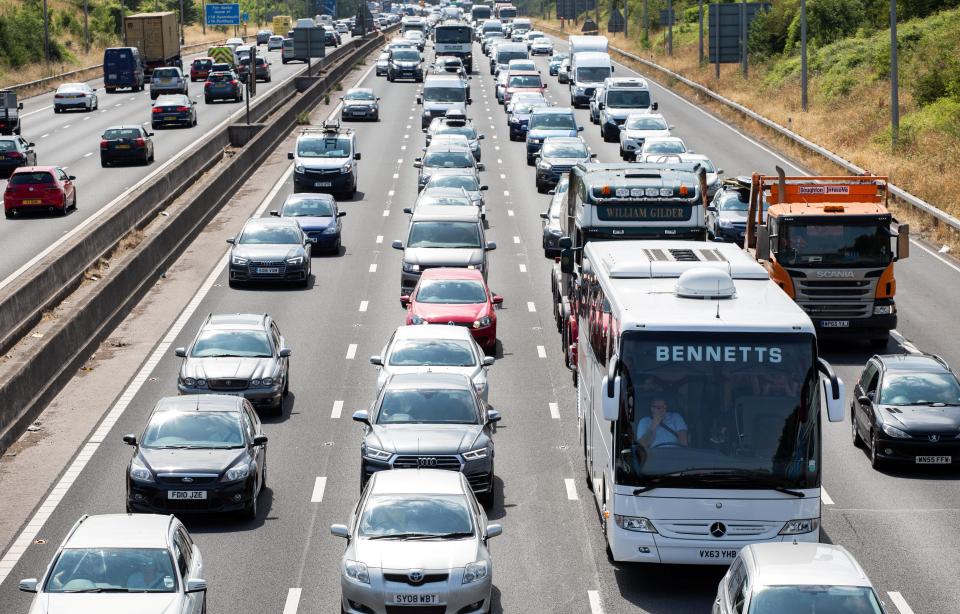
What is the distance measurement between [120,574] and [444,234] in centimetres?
2059

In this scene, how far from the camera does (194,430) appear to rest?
1984 centimetres

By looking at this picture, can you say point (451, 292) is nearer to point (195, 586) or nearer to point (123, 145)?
point (195, 586)

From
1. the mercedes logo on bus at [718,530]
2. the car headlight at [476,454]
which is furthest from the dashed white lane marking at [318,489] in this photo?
the mercedes logo on bus at [718,530]

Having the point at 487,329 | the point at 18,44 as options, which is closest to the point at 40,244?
the point at 487,329

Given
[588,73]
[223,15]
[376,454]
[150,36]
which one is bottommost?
[376,454]

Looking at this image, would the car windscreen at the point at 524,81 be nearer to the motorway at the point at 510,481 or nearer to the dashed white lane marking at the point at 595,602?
the motorway at the point at 510,481

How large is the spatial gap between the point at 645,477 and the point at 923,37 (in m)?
59.3

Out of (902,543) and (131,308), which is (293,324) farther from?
(902,543)

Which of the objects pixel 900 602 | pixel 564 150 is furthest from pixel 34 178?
pixel 900 602

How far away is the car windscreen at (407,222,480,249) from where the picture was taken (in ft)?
112

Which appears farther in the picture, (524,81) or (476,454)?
(524,81)

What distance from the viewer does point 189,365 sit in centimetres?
2472

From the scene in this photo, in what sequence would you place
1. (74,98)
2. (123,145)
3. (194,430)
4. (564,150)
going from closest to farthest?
(194,430) → (564,150) → (123,145) → (74,98)

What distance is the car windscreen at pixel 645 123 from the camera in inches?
2159
